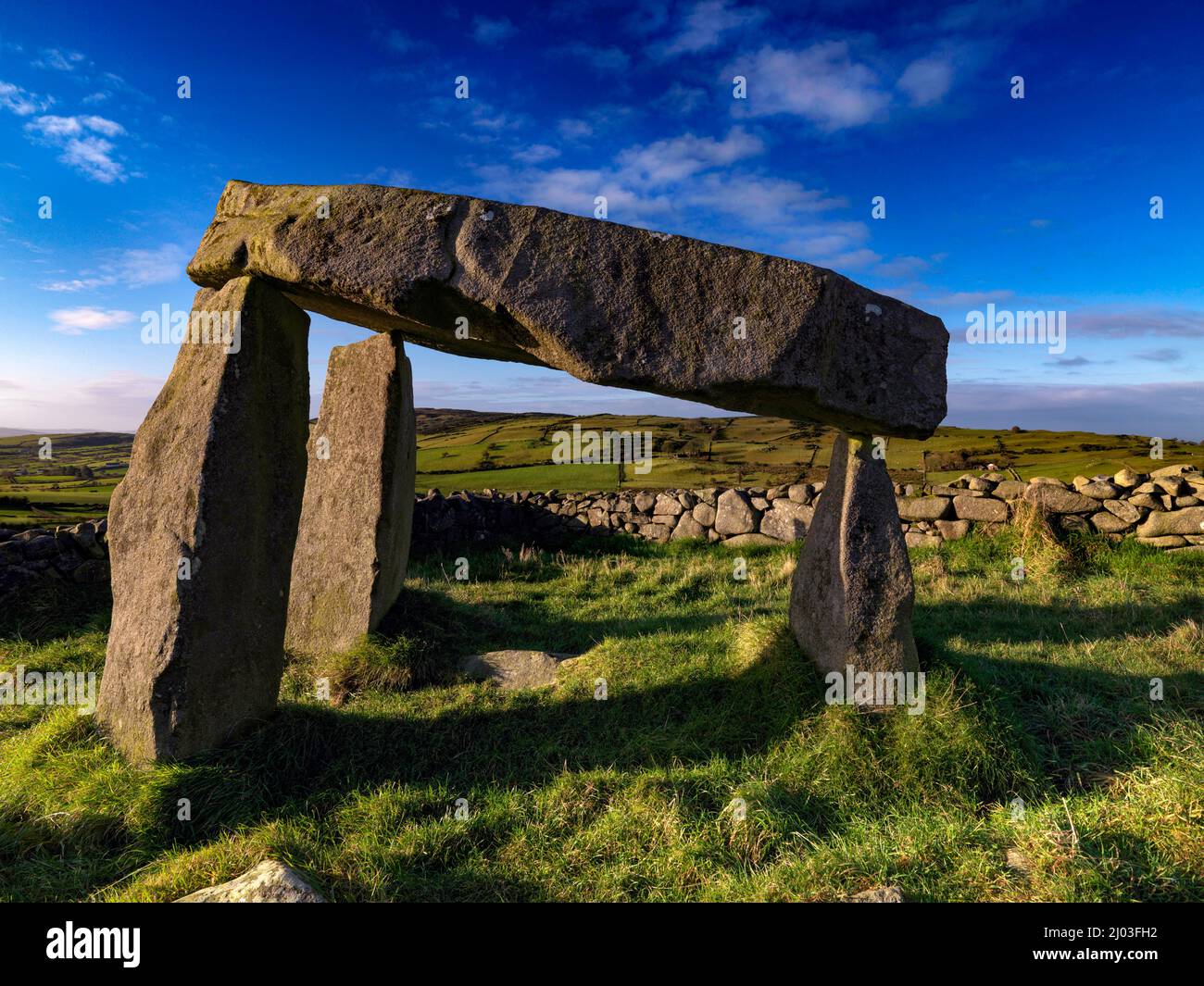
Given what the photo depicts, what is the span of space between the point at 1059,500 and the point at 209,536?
12337 mm

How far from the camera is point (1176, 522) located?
1145 centimetres

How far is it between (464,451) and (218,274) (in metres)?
17.0

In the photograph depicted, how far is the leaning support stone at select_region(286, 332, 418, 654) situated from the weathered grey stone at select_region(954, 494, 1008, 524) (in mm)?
9432

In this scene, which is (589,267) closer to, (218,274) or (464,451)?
(218,274)

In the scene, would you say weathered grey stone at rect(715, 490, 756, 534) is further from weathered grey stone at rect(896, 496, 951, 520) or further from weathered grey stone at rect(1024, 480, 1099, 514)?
weathered grey stone at rect(1024, 480, 1099, 514)

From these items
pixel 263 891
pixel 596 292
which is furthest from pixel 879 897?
pixel 596 292

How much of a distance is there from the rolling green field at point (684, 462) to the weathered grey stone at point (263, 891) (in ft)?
26.9

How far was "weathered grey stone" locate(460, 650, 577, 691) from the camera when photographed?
273 inches

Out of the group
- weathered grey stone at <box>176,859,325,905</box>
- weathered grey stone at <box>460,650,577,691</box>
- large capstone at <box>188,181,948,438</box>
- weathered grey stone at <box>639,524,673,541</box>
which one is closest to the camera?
weathered grey stone at <box>176,859,325,905</box>

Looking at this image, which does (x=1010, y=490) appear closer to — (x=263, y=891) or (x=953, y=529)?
(x=953, y=529)

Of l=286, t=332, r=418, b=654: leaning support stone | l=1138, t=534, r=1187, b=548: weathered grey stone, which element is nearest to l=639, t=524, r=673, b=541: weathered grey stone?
l=286, t=332, r=418, b=654: leaning support stone

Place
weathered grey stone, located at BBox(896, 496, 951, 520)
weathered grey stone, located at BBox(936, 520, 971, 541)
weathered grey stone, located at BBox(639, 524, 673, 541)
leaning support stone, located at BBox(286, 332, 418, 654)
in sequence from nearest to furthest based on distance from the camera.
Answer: leaning support stone, located at BBox(286, 332, 418, 654) < weathered grey stone, located at BBox(936, 520, 971, 541) < weathered grey stone, located at BBox(896, 496, 951, 520) < weathered grey stone, located at BBox(639, 524, 673, 541)
